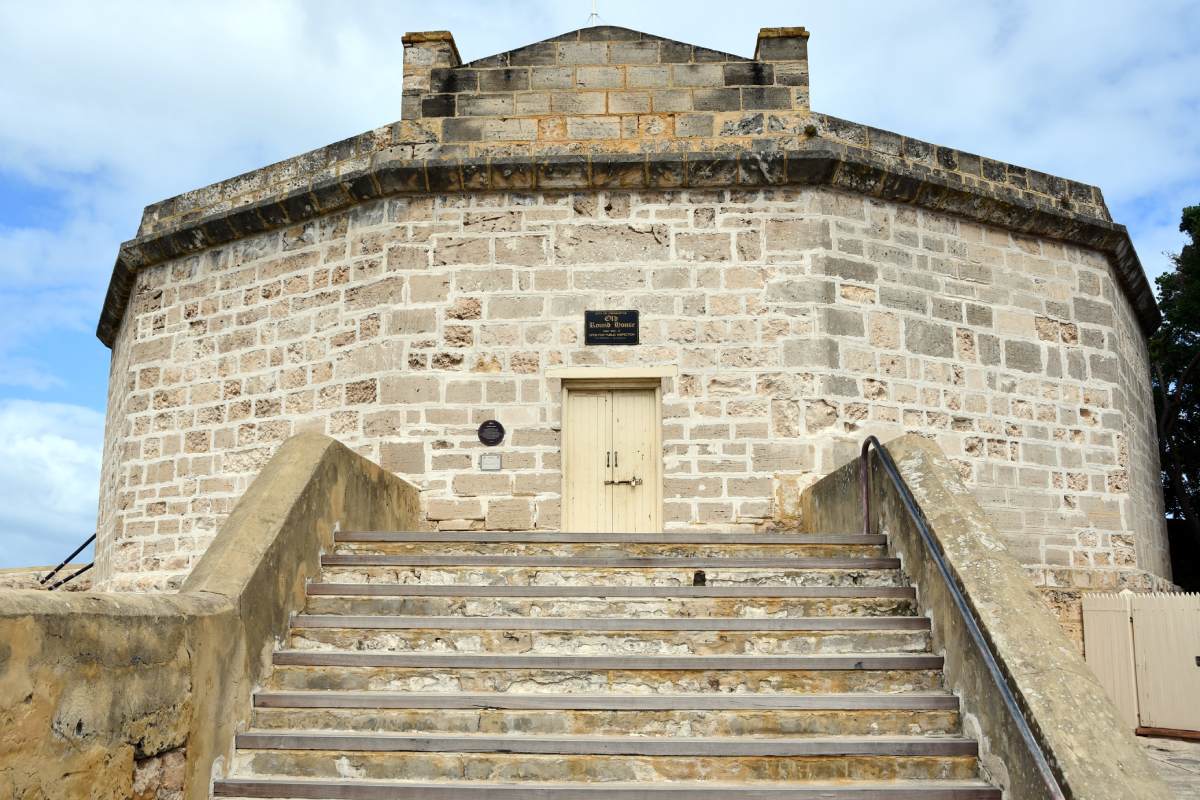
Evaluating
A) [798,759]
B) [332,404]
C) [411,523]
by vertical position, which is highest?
[332,404]

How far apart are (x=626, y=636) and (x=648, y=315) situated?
13.1 feet

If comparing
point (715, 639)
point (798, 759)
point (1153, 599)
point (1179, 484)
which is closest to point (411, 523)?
point (715, 639)

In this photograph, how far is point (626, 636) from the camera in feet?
16.8

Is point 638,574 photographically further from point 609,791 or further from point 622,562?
point 609,791

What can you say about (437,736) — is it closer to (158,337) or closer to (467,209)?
(467,209)

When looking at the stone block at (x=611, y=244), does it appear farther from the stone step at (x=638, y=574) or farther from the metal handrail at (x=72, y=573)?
the metal handrail at (x=72, y=573)

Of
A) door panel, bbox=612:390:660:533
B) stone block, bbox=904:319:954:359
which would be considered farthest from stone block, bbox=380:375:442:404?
stone block, bbox=904:319:954:359

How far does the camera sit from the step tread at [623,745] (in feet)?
14.1

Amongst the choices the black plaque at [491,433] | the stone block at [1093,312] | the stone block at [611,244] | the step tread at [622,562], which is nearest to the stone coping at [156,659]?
the step tread at [622,562]

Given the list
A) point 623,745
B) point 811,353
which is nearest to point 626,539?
point 623,745

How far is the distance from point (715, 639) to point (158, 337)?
7259mm

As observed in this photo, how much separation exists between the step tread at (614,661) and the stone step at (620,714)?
0.20 metres

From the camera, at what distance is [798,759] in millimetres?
4309

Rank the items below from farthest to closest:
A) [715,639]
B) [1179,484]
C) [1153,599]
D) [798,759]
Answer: [1179,484] < [1153,599] < [715,639] < [798,759]
